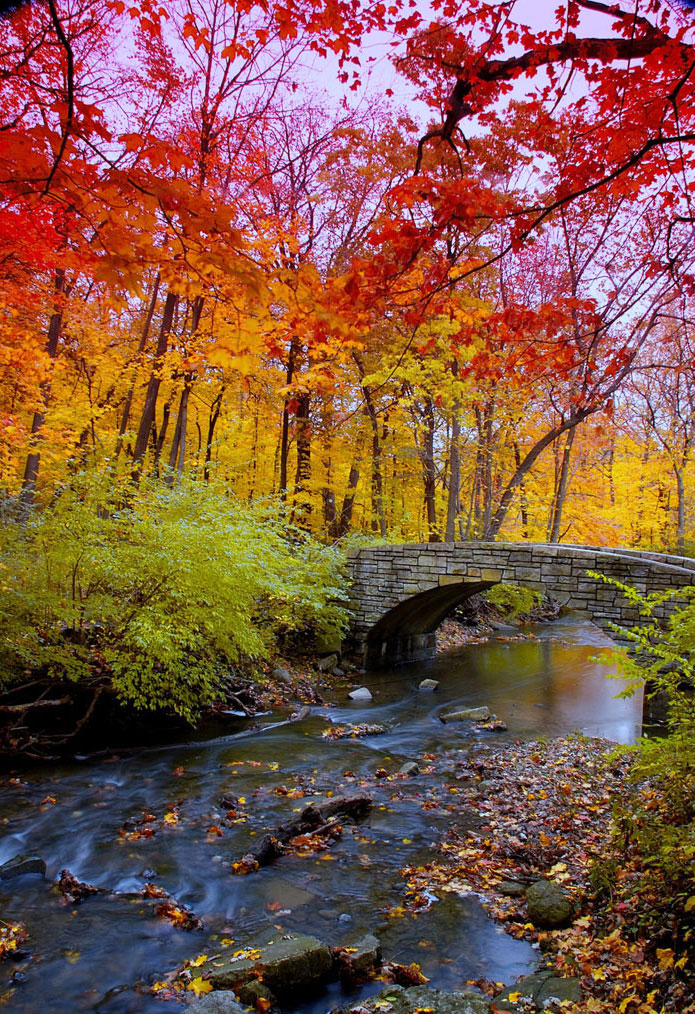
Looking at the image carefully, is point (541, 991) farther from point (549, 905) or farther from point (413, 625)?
point (413, 625)

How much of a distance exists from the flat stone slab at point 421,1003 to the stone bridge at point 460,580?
5.93m

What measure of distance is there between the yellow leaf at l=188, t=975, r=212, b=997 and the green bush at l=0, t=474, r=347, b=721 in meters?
3.29

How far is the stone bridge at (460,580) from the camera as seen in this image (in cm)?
801

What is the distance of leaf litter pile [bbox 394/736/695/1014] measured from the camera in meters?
2.65

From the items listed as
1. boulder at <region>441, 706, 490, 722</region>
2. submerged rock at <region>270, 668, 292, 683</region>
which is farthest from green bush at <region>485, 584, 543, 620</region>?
submerged rock at <region>270, 668, 292, 683</region>

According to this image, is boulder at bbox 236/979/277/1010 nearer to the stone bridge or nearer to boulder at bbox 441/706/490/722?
boulder at bbox 441/706/490/722

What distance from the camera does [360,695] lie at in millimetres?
9648

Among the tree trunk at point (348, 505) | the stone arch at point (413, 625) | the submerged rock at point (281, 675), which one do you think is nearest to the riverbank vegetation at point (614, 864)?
the submerged rock at point (281, 675)

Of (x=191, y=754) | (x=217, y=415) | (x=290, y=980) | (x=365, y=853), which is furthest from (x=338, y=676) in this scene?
(x=217, y=415)

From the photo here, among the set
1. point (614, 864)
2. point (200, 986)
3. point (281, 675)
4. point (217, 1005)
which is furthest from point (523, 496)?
point (217, 1005)

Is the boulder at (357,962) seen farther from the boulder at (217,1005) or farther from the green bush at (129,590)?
the green bush at (129,590)

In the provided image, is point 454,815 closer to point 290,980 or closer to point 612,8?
point 290,980

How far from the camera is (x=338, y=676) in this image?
10812 millimetres

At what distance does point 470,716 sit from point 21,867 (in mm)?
5907
